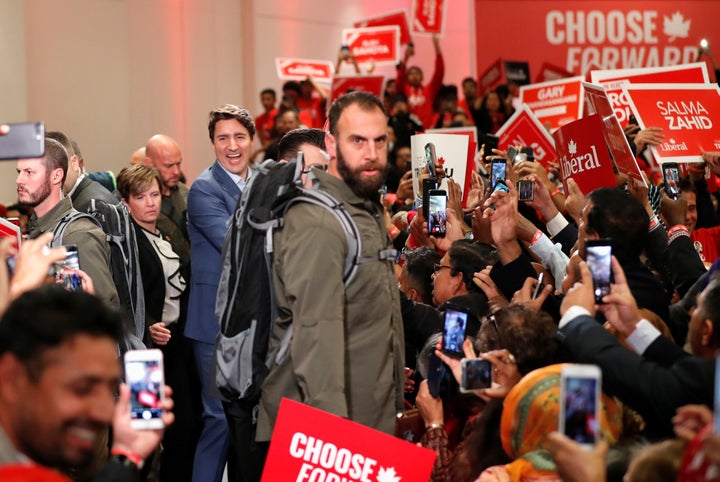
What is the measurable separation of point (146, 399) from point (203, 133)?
1079 centimetres

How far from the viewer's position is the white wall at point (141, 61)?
11734 mm

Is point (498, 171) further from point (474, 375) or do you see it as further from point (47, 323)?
point (47, 323)

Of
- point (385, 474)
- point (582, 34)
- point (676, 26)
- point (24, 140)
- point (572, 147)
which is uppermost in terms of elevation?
point (676, 26)

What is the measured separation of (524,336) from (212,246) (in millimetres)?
2500

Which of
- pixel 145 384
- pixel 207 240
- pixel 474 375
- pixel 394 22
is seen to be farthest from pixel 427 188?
pixel 394 22

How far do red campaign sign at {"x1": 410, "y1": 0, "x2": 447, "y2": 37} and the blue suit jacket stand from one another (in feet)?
30.4

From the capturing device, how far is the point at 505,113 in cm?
1336

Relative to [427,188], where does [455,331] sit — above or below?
below

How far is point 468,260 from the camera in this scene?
555cm

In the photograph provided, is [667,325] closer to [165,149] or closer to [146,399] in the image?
[146,399]

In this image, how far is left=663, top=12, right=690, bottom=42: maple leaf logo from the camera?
16969 mm

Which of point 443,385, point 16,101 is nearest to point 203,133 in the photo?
point 16,101

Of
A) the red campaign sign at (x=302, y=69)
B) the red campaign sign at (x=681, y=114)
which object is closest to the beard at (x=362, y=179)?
the red campaign sign at (x=681, y=114)

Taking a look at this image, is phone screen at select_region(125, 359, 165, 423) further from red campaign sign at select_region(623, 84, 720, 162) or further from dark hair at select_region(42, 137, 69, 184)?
red campaign sign at select_region(623, 84, 720, 162)
